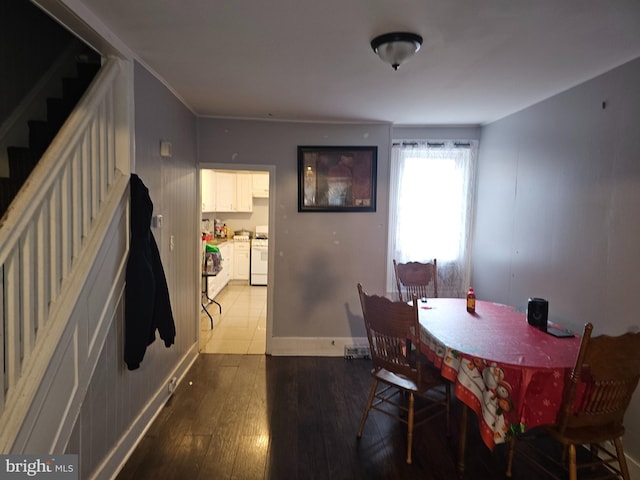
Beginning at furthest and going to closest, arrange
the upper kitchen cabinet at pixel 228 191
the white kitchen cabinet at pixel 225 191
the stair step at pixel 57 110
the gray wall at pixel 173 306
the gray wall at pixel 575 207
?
the white kitchen cabinet at pixel 225 191, the upper kitchen cabinet at pixel 228 191, the stair step at pixel 57 110, the gray wall at pixel 575 207, the gray wall at pixel 173 306

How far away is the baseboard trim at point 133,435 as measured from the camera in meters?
1.94

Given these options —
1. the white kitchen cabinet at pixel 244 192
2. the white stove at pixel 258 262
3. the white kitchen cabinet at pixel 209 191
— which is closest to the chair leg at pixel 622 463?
the white kitchen cabinet at pixel 209 191

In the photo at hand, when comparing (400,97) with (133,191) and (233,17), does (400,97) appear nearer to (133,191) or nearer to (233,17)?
(233,17)

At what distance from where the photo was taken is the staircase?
2041 millimetres

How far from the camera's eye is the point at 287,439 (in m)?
2.36

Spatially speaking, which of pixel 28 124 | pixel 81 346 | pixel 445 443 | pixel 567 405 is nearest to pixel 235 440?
pixel 81 346

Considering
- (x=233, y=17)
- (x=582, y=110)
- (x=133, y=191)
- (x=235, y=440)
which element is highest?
A: (x=233, y=17)

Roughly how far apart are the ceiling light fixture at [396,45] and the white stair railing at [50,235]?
1460 mm

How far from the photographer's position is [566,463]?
205cm

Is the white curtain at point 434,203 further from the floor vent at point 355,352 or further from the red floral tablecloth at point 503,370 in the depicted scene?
the red floral tablecloth at point 503,370

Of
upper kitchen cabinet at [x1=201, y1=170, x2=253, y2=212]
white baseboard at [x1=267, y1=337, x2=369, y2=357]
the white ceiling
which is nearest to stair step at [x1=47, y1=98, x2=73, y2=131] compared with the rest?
the white ceiling

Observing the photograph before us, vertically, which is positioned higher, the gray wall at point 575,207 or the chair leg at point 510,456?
the gray wall at point 575,207

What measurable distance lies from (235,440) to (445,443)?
4.53 feet

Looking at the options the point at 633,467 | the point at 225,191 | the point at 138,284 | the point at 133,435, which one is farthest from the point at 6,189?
the point at 225,191
